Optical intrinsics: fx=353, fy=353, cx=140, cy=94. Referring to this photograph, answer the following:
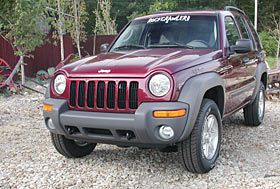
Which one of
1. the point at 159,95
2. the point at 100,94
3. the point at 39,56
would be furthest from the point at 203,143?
the point at 39,56

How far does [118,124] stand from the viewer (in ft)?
11.1

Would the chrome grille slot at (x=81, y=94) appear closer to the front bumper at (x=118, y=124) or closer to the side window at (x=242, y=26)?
the front bumper at (x=118, y=124)

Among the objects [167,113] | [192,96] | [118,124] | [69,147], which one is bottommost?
[69,147]


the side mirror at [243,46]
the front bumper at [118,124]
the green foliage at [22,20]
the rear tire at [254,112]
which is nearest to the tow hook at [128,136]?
the front bumper at [118,124]

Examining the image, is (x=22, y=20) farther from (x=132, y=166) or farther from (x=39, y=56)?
(x=132, y=166)

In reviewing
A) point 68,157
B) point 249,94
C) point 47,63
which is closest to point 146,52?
point 68,157

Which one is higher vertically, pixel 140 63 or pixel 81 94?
pixel 140 63

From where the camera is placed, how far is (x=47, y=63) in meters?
16.1

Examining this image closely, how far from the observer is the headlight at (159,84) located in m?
3.43

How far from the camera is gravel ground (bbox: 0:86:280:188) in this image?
3.76 metres

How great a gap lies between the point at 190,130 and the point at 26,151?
2.59 metres

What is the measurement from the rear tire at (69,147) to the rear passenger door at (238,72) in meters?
1.91

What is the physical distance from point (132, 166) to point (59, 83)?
1.31 metres

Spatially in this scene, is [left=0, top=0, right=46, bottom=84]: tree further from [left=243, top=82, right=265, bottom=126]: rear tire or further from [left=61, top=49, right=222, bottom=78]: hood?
[left=243, top=82, right=265, bottom=126]: rear tire
